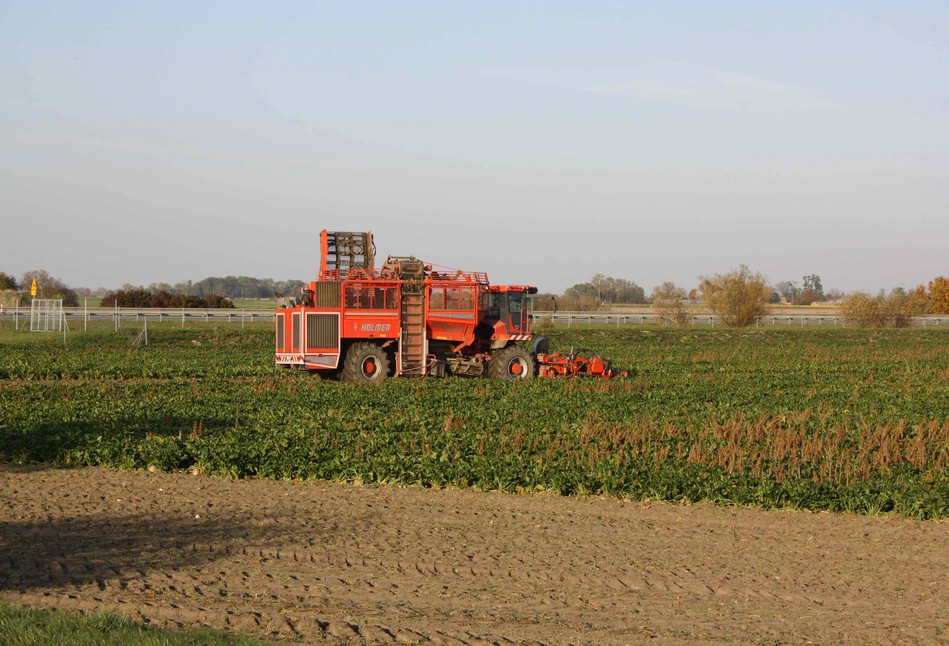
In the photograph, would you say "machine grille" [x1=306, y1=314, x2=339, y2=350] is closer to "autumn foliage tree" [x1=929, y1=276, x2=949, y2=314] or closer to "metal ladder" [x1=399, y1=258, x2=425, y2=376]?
"metal ladder" [x1=399, y1=258, x2=425, y2=376]

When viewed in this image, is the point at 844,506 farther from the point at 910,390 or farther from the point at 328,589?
the point at 910,390

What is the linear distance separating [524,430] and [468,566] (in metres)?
7.62

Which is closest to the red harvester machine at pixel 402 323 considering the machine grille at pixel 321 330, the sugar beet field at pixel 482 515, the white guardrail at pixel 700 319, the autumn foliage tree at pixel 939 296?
the machine grille at pixel 321 330

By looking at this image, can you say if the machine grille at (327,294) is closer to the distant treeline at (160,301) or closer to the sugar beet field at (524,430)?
the sugar beet field at (524,430)

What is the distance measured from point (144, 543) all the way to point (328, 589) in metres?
2.73

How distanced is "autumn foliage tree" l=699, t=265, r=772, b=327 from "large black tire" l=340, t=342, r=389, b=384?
5026 centimetres

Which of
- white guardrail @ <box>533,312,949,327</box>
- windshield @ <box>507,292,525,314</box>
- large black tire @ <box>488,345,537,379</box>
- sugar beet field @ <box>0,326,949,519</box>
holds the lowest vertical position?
sugar beet field @ <box>0,326,949,519</box>

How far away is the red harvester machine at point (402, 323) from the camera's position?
87.0 feet

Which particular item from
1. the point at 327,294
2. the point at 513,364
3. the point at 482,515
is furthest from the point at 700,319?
the point at 482,515

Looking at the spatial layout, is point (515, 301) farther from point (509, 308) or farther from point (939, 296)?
point (939, 296)

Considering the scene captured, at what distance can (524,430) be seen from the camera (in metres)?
17.0

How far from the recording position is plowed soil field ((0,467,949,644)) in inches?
306

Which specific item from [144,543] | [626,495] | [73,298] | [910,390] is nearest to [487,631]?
[144,543]

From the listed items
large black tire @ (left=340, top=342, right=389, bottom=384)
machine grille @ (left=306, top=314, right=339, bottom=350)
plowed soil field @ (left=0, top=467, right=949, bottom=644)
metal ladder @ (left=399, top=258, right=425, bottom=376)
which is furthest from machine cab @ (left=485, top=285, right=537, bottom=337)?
plowed soil field @ (left=0, top=467, right=949, bottom=644)
